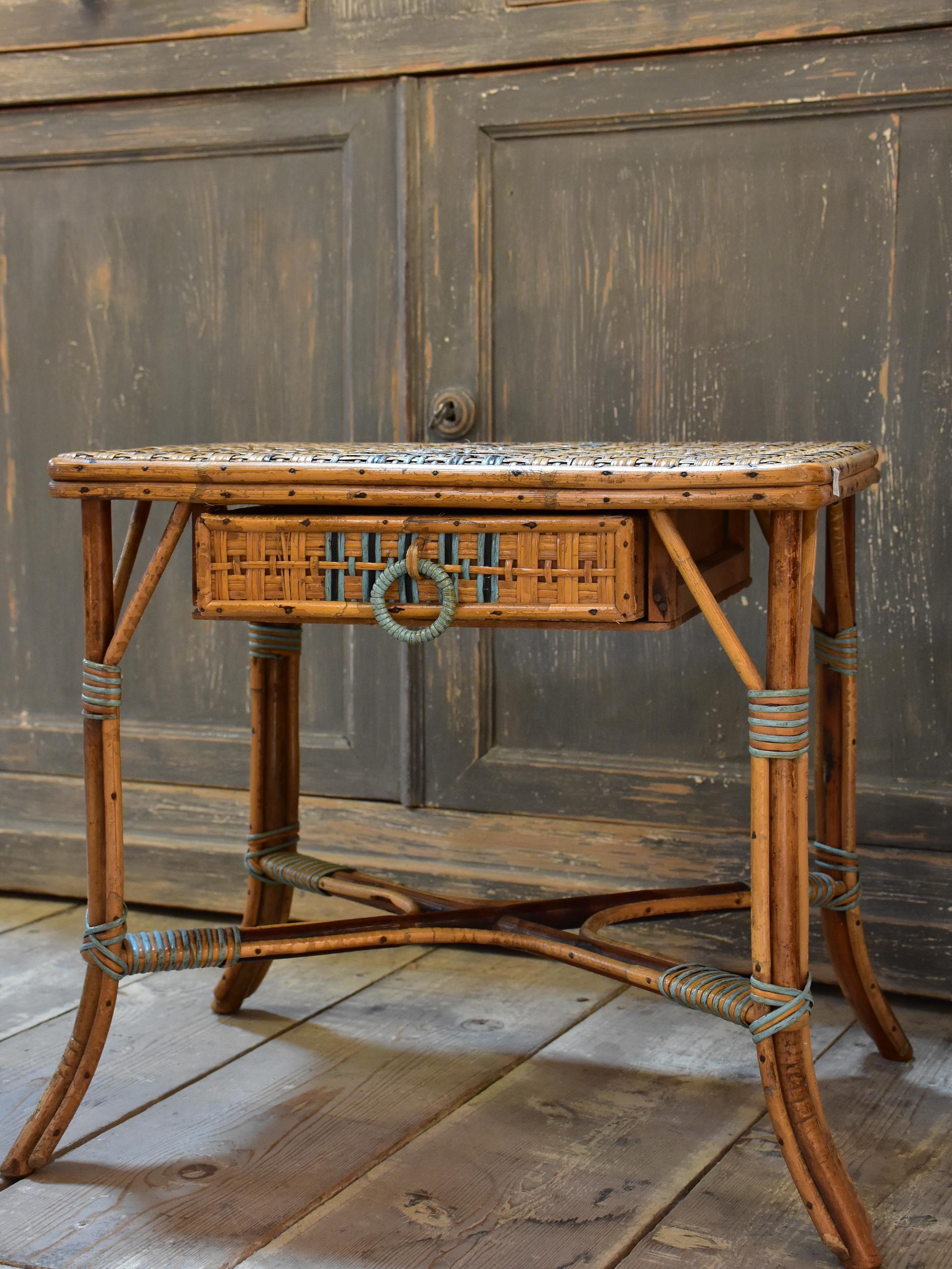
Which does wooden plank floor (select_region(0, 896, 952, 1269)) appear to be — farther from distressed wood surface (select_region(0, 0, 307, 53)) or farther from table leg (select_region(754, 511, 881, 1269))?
distressed wood surface (select_region(0, 0, 307, 53))

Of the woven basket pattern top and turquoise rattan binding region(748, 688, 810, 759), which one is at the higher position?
the woven basket pattern top

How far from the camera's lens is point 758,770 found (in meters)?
1.21

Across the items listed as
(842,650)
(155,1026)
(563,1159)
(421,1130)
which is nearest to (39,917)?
(155,1026)

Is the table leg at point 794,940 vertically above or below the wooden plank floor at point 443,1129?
above

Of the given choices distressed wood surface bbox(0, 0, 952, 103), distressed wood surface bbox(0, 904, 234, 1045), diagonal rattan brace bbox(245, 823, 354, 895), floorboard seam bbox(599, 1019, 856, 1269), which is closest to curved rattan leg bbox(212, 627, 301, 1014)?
diagonal rattan brace bbox(245, 823, 354, 895)

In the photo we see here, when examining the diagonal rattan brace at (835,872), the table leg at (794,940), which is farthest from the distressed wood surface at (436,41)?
the diagonal rattan brace at (835,872)

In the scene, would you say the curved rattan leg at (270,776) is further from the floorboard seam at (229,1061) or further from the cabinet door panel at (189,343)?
the cabinet door panel at (189,343)

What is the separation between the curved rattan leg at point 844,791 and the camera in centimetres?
154

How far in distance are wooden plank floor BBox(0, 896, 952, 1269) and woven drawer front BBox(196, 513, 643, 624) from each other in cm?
55

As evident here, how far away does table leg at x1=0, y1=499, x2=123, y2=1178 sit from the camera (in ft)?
4.44

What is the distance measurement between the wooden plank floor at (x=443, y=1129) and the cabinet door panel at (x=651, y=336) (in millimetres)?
313

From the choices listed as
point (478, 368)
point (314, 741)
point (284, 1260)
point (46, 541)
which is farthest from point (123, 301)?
point (284, 1260)

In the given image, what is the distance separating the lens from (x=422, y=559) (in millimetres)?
1240

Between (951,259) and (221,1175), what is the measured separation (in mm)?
1337
